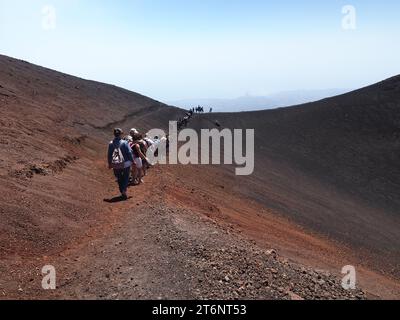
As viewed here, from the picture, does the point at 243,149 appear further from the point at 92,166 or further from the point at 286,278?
the point at 286,278

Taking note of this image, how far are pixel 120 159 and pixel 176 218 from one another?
10.6ft

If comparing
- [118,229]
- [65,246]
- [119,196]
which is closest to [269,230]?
[119,196]

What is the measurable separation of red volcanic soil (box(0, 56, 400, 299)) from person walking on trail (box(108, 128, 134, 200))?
2.25 feet

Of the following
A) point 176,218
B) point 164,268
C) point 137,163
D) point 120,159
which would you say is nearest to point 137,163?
point 137,163

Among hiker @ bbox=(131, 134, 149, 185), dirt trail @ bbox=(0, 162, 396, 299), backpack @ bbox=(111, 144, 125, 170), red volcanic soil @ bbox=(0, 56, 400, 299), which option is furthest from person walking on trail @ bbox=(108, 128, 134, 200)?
dirt trail @ bbox=(0, 162, 396, 299)

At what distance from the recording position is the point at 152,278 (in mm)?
7594

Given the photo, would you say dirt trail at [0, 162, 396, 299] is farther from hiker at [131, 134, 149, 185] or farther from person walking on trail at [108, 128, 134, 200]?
hiker at [131, 134, 149, 185]

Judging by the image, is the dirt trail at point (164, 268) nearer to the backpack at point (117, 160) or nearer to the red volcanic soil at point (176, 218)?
the red volcanic soil at point (176, 218)

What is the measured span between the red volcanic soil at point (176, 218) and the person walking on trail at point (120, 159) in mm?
685

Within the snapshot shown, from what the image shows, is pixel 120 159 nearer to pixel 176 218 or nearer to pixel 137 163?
pixel 137 163

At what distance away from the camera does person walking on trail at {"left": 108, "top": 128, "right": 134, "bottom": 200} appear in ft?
44.2

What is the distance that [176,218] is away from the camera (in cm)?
Result: 1114

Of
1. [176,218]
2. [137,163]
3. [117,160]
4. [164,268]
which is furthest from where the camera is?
[137,163]
